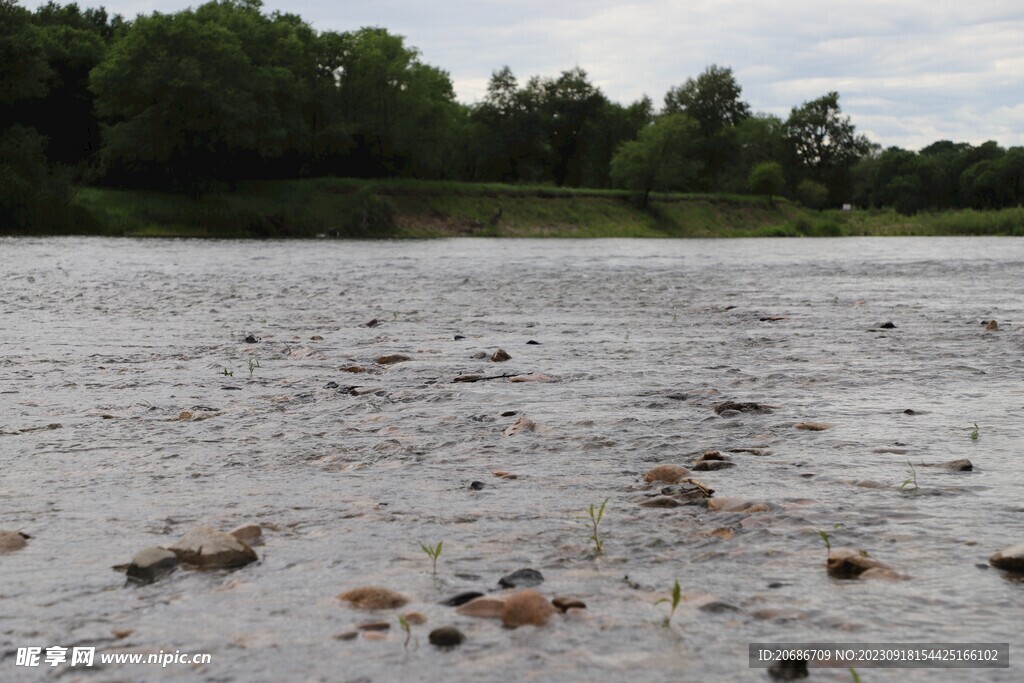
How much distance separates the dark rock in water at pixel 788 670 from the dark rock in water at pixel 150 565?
2.05 m

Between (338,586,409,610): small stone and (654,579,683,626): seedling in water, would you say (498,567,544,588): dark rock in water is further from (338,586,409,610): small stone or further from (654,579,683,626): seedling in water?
(654,579,683,626): seedling in water

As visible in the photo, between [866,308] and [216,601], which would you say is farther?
[866,308]

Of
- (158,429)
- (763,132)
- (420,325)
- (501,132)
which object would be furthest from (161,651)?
(763,132)

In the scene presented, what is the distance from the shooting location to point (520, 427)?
5.98 meters

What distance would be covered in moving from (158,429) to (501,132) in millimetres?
105210

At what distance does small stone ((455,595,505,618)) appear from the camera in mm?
3039

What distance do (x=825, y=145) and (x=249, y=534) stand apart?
160m

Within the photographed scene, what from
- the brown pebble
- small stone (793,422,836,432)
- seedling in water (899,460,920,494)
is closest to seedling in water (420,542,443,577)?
seedling in water (899,460,920,494)

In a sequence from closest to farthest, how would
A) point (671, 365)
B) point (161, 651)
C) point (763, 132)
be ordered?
1. point (161, 651)
2. point (671, 365)
3. point (763, 132)

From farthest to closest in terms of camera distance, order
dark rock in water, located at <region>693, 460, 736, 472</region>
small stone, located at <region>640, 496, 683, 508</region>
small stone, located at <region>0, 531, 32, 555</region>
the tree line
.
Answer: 1. the tree line
2. dark rock in water, located at <region>693, 460, 736, 472</region>
3. small stone, located at <region>640, 496, 683, 508</region>
4. small stone, located at <region>0, 531, 32, 555</region>

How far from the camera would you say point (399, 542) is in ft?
12.4

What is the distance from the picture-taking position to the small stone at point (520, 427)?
591 centimetres

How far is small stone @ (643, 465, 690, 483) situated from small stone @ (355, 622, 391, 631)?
203cm

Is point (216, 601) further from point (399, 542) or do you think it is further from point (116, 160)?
point (116, 160)
